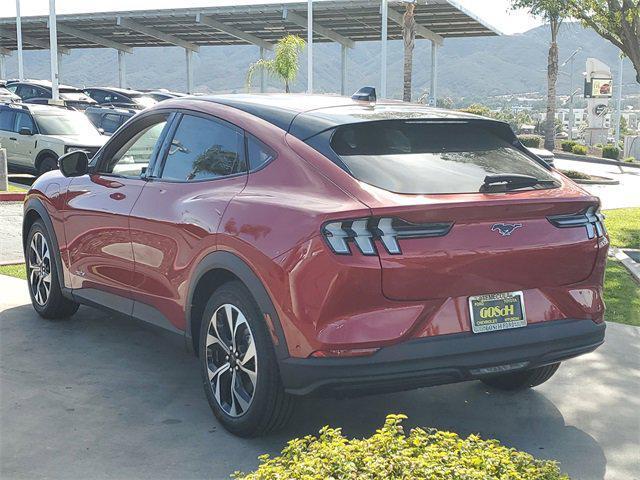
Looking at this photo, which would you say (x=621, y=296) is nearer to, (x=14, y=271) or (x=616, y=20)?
(x=14, y=271)

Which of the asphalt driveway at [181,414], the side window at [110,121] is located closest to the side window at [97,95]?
the side window at [110,121]

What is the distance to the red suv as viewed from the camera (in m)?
3.98

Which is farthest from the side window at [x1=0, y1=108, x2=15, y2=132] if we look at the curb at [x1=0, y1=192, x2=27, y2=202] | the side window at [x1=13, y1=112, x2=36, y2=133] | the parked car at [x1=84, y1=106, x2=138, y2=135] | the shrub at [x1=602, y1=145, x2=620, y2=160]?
the shrub at [x1=602, y1=145, x2=620, y2=160]

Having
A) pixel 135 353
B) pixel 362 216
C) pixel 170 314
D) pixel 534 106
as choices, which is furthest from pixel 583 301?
pixel 534 106

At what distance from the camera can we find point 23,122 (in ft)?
59.9

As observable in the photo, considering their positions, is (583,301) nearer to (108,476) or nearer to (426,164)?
(426,164)

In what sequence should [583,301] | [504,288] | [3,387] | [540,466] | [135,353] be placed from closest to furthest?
[540,466] < [504,288] < [583,301] < [3,387] < [135,353]

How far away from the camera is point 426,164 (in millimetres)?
4469

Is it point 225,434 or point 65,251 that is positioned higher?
point 65,251

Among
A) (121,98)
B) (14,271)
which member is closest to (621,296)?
(14,271)

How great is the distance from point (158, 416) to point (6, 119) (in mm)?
15448

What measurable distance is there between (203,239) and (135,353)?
1.70 meters

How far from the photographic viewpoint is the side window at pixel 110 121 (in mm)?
22969

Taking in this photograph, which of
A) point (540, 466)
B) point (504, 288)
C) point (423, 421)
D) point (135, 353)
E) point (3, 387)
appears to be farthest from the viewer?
point (135, 353)
